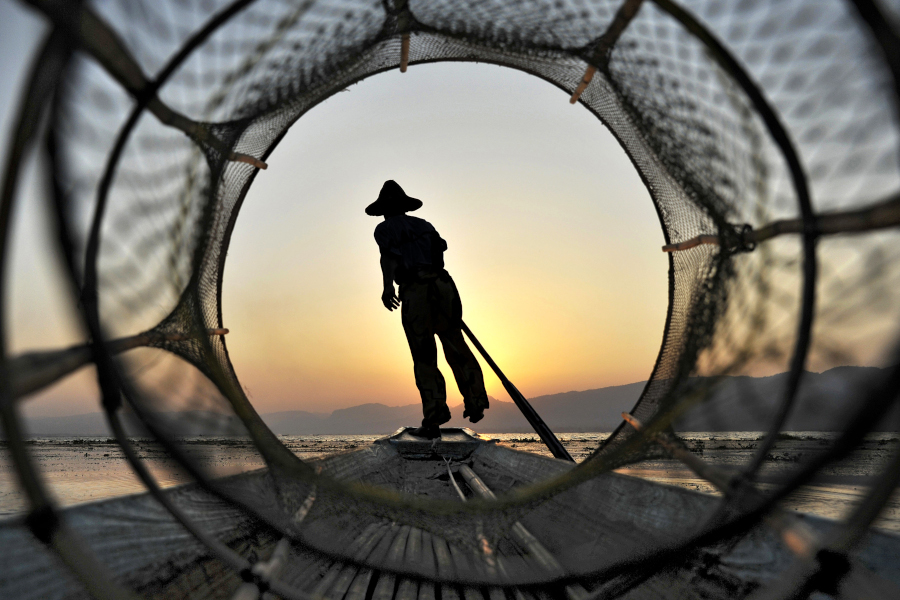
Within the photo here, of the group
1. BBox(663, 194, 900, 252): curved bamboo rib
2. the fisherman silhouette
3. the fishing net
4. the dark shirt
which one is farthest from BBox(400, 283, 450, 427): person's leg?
BBox(663, 194, 900, 252): curved bamboo rib

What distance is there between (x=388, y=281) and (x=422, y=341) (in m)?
0.56

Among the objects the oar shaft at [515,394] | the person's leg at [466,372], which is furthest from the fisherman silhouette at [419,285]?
the oar shaft at [515,394]

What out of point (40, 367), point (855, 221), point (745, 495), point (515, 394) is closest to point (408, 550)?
point (745, 495)

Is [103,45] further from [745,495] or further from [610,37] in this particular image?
[610,37]

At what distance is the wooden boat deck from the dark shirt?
7.07 feet

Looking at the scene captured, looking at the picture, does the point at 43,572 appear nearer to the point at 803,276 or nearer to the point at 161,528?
the point at 161,528

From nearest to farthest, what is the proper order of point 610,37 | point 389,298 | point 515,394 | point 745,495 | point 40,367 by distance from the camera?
point 40,367, point 745,495, point 610,37, point 389,298, point 515,394

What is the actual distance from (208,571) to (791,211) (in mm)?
1945

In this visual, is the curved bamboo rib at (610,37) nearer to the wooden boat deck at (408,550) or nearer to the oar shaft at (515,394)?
the wooden boat deck at (408,550)

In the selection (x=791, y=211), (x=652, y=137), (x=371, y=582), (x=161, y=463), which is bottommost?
(x=371, y=582)

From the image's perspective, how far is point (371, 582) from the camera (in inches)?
57.2

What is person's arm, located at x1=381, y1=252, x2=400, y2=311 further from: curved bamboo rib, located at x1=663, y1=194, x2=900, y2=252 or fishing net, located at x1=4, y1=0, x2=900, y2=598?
curved bamboo rib, located at x1=663, y1=194, x2=900, y2=252

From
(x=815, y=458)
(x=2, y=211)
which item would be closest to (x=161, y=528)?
(x=2, y=211)

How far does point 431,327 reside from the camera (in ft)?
12.5
